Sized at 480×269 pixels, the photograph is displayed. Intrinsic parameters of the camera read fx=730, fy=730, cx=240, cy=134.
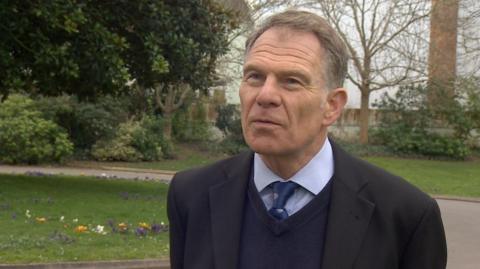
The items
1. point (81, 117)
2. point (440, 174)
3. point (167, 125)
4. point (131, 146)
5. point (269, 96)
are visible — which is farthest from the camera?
point (167, 125)

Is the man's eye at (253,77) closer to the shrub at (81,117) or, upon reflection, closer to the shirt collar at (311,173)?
the shirt collar at (311,173)

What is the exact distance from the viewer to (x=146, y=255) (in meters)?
8.33

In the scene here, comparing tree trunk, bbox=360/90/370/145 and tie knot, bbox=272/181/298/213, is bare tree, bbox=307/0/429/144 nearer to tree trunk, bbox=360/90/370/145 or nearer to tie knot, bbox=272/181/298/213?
tree trunk, bbox=360/90/370/145

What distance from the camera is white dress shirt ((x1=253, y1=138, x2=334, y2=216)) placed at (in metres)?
2.19

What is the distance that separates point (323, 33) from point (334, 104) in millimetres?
232

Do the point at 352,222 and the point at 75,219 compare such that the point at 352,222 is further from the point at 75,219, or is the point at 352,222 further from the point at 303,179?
the point at 75,219

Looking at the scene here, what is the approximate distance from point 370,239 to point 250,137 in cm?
45

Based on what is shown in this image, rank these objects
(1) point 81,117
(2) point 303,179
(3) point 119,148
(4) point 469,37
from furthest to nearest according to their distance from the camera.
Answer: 1. (4) point 469,37
2. (3) point 119,148
3. (1) point 81,117
4. (2) point 303,179

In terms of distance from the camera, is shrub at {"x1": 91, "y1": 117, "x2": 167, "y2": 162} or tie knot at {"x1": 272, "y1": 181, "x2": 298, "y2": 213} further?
shrub at {"x1": 91, "y1": 117, "x2": 167, "y2": 162}

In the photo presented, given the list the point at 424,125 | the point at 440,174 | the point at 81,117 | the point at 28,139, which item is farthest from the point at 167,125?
the point at 424,125

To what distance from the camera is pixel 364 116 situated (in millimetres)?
32406

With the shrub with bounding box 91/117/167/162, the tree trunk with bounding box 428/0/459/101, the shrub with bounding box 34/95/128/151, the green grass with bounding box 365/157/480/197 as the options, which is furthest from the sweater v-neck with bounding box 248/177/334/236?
the tree trunk with bounding box 428/0/459/101

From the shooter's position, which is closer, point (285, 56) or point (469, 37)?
point (285, 56)

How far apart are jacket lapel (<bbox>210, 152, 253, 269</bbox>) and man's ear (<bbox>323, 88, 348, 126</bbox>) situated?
11.7 inches
